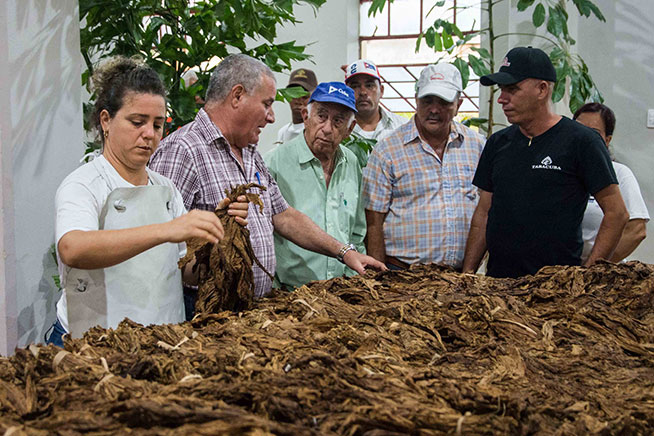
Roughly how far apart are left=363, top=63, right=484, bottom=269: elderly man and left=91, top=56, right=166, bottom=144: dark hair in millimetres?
1367

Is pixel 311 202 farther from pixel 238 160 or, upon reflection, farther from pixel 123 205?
pixel 123 205

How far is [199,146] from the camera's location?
227 cm

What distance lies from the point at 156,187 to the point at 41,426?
3.24 ft

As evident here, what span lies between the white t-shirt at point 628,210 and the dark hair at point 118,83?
2004 millimetres

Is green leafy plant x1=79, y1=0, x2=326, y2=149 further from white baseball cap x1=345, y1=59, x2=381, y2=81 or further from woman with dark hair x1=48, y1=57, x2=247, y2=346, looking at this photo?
woman with dark hair x1=48, y1=57, x2=247, y2=346

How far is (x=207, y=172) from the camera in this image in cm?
225

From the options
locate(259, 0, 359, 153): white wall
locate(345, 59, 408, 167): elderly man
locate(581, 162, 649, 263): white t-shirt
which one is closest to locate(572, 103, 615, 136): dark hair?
locate(581, 162, 649, 263): white t-shirt

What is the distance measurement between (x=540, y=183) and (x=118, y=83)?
5.54ft

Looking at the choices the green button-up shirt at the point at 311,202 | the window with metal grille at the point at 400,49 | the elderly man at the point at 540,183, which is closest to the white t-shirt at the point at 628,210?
the elderly man at the point at 540,183

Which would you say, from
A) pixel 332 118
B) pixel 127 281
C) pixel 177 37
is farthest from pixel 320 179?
pixel 127 281

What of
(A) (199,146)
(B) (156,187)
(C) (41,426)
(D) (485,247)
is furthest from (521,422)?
(D) (485,247)

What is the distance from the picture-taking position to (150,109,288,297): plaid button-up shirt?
2215 mm

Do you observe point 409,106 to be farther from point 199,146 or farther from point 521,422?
point 521,422

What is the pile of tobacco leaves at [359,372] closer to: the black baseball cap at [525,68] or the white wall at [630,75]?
the black baseball cap at [525,68]
